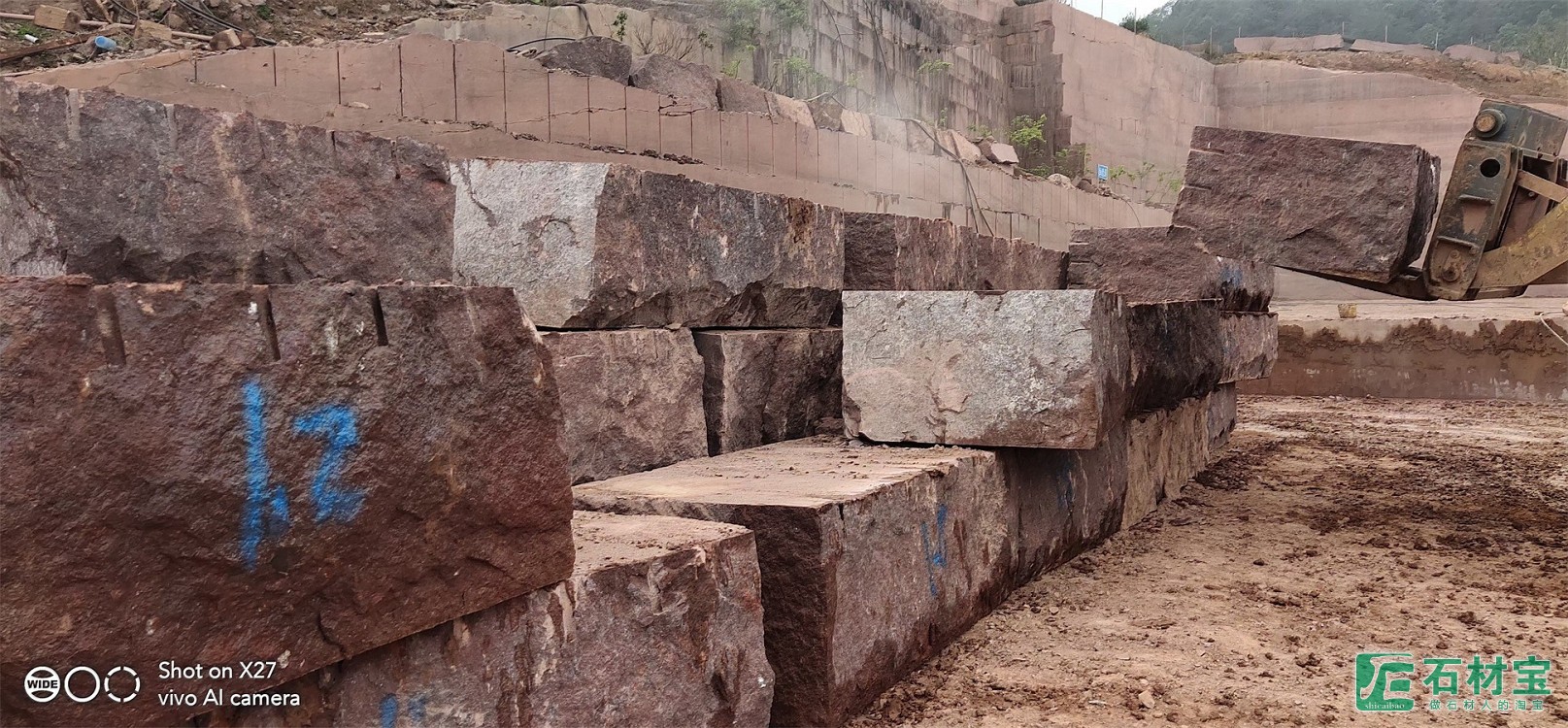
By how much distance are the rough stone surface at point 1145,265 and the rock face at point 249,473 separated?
4963 millimetres

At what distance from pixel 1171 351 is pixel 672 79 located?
238 inches

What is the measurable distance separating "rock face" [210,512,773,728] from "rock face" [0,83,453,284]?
73 cm

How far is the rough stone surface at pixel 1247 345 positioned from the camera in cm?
694

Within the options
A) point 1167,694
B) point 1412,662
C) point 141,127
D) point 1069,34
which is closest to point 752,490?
point 1167,694

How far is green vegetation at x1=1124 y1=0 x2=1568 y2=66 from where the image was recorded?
173 ft

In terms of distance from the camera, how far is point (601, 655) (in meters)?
2.13

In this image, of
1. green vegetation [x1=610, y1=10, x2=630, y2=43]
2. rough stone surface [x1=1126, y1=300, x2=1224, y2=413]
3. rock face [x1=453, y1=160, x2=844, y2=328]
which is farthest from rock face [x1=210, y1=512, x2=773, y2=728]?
green vegetation [x1=610, y1=10, x2=630, y2=43]

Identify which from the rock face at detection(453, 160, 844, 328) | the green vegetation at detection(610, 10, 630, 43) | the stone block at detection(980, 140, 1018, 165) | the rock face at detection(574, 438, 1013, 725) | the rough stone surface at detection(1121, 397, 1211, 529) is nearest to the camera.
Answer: the rock face at detection(574, 438, 1013, 725)

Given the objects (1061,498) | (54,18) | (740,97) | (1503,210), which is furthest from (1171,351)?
(54,18)

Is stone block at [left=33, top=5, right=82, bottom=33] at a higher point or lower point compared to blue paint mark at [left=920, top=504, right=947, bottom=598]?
higher

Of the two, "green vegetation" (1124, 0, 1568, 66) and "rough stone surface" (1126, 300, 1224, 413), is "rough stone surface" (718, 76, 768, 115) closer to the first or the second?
"rough stone surface" (1126, 300, 1224, 413)

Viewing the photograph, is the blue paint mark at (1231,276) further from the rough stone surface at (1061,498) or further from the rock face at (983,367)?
the rock face at (983,367)

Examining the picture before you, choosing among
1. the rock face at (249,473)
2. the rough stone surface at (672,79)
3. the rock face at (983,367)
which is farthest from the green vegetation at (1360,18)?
the rock face at (249,473)

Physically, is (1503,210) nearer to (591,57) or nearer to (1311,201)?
(1311,201)
